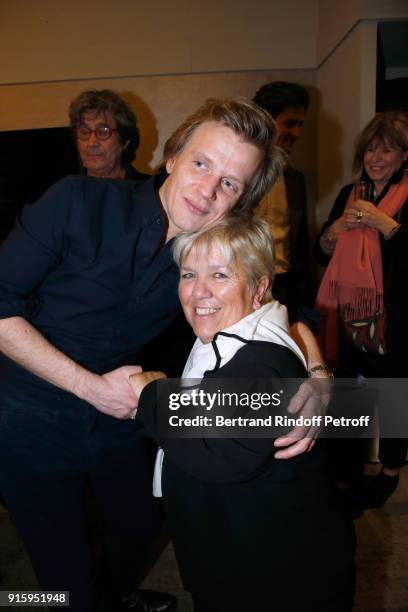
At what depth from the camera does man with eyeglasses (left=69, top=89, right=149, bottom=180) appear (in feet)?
7.79

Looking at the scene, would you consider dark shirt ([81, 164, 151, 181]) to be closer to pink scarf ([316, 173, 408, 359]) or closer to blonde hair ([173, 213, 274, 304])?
pink scarf ([316, 173, 408, 359])

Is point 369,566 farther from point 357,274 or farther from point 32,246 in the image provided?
point 32,246

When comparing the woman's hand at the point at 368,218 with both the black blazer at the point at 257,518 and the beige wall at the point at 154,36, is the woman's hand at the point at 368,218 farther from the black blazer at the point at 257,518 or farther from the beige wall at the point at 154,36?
the beige wall at the point at 154,36

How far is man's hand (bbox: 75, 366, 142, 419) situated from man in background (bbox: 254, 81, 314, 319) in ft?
4.21

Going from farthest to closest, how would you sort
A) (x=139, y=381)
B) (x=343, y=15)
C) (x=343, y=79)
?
(x=343, y=79)
(x=343, y=15)
(x=139, y=381)

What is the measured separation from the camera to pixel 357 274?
2.20 metres

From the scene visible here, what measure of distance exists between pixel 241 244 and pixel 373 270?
1.28m

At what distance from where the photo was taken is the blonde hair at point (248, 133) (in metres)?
1.15

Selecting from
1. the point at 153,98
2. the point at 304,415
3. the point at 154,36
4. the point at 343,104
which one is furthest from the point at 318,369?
the point at 154,36

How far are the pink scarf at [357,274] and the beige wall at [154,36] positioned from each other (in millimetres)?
2212

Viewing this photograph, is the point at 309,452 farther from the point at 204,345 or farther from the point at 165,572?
the point at 165,572

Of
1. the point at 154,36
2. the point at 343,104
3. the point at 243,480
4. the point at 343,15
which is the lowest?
the point at 243,480

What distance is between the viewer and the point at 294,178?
2.46m

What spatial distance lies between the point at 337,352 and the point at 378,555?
0.92 meters
